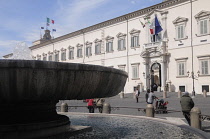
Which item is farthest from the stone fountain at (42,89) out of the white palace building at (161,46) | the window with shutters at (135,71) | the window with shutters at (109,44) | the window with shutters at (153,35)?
the window with shutters at (109,44)

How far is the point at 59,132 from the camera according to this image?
13.5ft

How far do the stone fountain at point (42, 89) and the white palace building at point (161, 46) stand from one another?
77.7ft

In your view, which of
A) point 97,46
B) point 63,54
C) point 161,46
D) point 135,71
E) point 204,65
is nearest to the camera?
point 204,65

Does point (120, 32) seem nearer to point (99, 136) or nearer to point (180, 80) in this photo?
point (180, 80)

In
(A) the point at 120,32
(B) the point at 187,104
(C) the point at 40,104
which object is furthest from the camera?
(A) the point at 120,32

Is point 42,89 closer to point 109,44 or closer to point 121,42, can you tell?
point 121,42

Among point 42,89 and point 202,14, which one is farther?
point 202,14

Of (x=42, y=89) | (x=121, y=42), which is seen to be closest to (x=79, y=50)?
(x=121, y=42)

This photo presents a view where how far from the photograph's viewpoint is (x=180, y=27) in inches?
1113

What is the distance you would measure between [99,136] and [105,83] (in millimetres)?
1033

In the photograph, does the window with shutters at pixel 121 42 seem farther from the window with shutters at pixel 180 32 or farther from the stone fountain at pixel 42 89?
the stone fountain at pixel 42 89

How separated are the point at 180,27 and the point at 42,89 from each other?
2711 cm

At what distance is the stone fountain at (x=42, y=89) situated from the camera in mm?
3041

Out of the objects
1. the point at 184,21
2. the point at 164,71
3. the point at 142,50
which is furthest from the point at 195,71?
the point at 142,50
